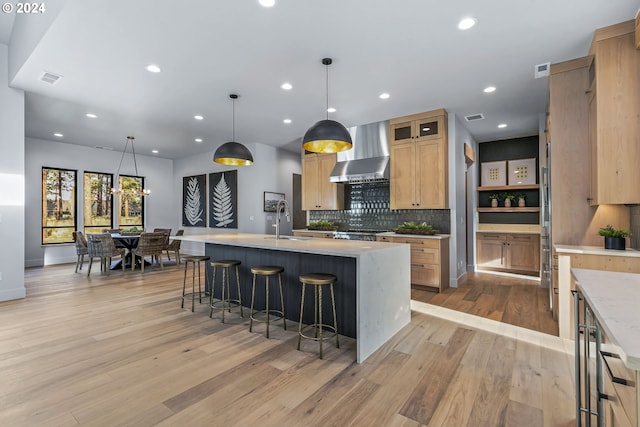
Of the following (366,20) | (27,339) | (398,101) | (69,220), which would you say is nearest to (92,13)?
(366,20)

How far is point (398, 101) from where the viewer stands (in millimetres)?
4664

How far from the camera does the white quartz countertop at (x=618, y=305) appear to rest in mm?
781

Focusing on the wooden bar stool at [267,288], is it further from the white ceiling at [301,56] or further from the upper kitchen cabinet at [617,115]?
the upper kitchen cabinet at [617,115]

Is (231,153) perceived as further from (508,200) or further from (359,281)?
(508,200)

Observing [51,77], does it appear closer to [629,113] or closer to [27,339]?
[27,339]

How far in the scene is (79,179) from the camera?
7820 millimetres

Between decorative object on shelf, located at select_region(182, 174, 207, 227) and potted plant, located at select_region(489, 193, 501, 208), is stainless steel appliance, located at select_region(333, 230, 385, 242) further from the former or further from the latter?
decorative object on shelf, located at select_region(182, 174, 207, 227)

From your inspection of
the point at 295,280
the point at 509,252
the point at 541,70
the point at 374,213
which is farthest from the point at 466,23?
the point at 509,252

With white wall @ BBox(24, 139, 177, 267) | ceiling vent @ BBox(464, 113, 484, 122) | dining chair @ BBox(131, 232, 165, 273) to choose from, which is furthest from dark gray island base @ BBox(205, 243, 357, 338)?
white wall @ BBox(24, 139, 177, 267)

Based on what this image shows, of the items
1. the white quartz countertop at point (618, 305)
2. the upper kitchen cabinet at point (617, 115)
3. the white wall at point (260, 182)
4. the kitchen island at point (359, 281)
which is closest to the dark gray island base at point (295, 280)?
the kitchen island at point (359, 281)

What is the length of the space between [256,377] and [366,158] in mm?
4446

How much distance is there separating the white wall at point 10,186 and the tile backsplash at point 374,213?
5.10 metres

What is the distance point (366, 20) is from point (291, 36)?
28.6 inches

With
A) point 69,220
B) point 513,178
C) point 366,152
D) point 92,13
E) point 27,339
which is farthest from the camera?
point 69,220
